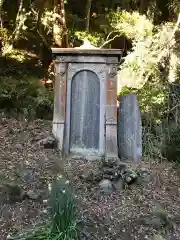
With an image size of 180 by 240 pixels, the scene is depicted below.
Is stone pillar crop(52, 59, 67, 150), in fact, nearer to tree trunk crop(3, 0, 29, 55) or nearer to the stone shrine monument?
the stone shrine monument

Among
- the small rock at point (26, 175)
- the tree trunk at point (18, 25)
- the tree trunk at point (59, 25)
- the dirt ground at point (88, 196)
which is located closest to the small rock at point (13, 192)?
the dirt ground at point (88, 196)

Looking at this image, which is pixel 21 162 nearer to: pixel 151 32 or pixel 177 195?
pixel 177 195

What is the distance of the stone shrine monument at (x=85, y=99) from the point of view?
237 inches

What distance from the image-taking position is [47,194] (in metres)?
4.33

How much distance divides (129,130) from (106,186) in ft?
5.84

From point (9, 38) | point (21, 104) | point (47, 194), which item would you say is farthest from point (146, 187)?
point (9, 38)

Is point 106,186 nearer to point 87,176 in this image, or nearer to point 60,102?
point 87,176

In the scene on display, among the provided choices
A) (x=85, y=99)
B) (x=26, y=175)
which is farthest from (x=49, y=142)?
(x=26, y=175)

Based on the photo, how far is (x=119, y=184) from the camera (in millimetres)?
4875

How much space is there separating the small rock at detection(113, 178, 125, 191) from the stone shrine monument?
3.72 ft

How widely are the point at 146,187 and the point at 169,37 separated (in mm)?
4532

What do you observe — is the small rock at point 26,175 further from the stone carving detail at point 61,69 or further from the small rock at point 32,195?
the stone carving detail at point 61,69

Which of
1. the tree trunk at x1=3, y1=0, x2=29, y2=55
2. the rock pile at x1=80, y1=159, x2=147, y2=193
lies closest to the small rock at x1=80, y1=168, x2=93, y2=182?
the rock pile at x1=80, y1=159, x2=147, y2=193

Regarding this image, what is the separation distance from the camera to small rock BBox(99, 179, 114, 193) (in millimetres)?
4727
